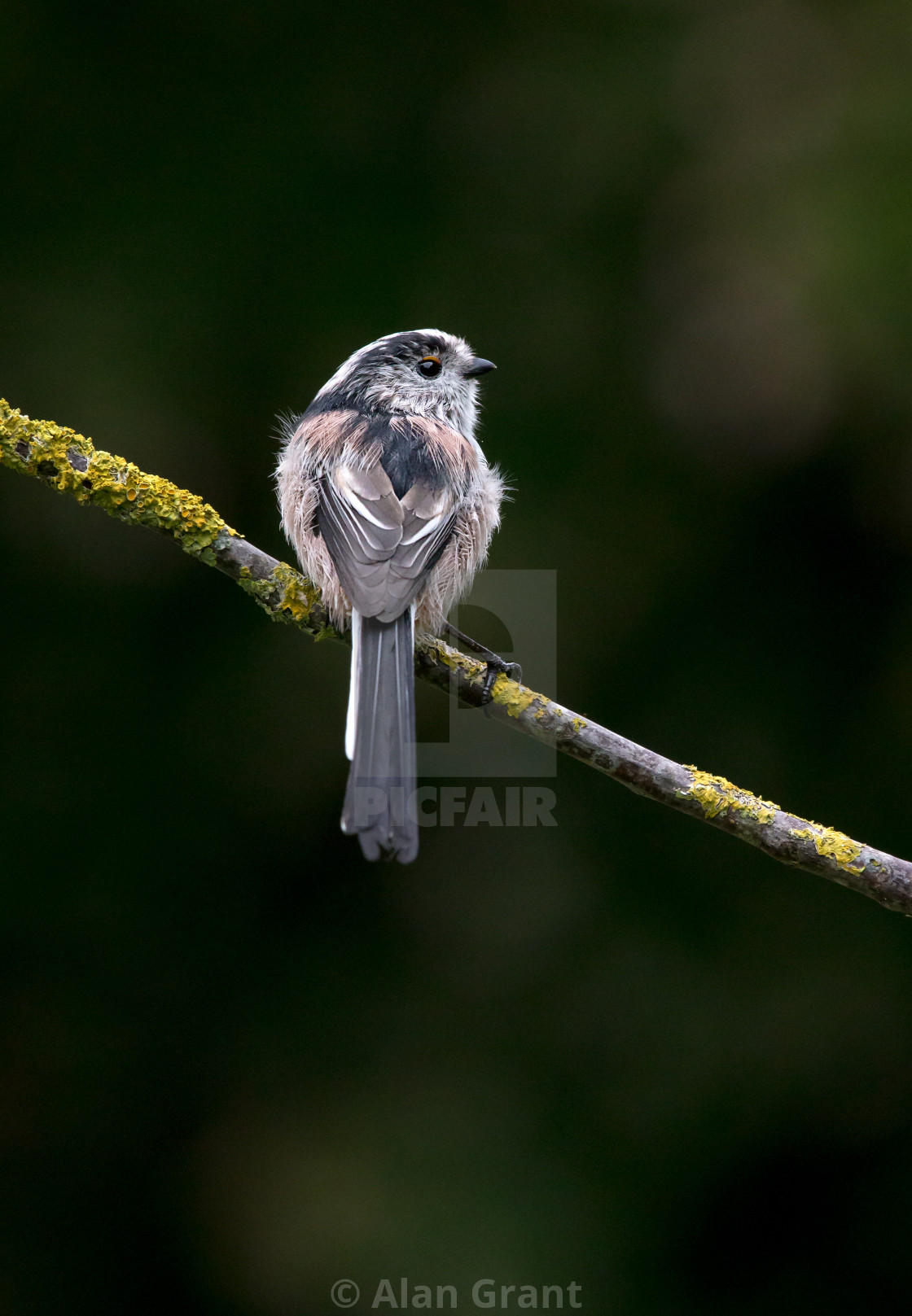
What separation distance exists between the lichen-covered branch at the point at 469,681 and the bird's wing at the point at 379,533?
0.58ft

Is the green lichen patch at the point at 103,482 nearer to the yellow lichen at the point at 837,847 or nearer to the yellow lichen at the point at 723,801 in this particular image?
the yellow lichen at the point at 723,801

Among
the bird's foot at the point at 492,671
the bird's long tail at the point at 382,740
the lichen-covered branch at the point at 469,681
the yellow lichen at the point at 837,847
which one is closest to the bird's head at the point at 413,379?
the lichen-covered branch at the point at 469,681

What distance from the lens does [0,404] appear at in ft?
8.46

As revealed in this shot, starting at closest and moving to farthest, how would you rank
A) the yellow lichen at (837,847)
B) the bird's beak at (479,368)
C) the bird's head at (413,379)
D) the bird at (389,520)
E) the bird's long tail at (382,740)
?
the bird's long tail at (382,740)
the bird at (389,520)
the yellow lichen at (837,847)
the bird's head at (413,379)
the bird's beak at (479,368)

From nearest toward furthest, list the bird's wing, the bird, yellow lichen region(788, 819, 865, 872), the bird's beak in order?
the bird → yellow lichen region(788, 819, 865, 872) → the bird's wing → the bird's beak

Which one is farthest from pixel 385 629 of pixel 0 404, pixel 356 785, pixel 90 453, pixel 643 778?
pixel 0 404

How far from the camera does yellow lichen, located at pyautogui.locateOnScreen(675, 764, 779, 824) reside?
2.44 m

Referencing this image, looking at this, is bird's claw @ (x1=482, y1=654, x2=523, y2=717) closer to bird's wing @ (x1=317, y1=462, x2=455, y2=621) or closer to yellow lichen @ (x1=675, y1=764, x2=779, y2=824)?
bird's wing @ (x1=317, y1=462, x2=455, y2=621)

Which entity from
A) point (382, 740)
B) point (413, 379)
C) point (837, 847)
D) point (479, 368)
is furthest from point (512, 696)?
point (479, 368)

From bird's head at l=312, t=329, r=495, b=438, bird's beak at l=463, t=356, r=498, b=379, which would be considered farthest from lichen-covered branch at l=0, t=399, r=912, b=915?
bird's beak at l=463, t=356, r=498, b=379

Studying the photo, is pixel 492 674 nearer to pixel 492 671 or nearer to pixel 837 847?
pixel 492 671

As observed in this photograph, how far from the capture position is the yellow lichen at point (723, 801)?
8.01 ft

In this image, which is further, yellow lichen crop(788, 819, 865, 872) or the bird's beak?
the bird's beak

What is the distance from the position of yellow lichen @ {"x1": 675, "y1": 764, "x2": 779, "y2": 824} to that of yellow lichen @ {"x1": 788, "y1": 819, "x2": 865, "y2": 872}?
8 centimetres
